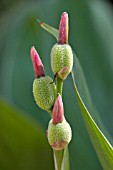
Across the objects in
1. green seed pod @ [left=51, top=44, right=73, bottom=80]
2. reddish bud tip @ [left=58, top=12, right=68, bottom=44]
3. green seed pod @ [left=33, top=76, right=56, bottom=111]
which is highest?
reddish bud tip @ [left=58, top=12, right=68, bottom=44]

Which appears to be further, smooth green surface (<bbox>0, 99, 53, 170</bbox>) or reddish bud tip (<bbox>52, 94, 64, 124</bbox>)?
smooth green surface (<bbox>0, 99, 53, 170</bbox>)

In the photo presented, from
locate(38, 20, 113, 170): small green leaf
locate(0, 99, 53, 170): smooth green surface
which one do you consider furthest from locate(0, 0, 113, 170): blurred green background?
locate(38, 20, 113, 170): small green leaf

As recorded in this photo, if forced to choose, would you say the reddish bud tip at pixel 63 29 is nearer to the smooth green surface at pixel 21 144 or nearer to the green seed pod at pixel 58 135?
the green seed pod at pixel 58 135

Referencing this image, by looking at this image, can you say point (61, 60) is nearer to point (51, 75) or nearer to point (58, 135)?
point (58, 135)

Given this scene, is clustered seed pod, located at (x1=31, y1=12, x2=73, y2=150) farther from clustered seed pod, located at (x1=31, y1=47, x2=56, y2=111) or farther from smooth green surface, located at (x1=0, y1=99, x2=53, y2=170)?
smooth green surface, located at (x1=0, y1=99, x2=53, y2=170)

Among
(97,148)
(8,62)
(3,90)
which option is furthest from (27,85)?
(97,148)

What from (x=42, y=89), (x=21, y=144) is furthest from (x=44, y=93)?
(x=21, y=144)

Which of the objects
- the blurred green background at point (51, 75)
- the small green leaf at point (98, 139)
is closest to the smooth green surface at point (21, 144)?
the blurred green background at point (51, 75)
